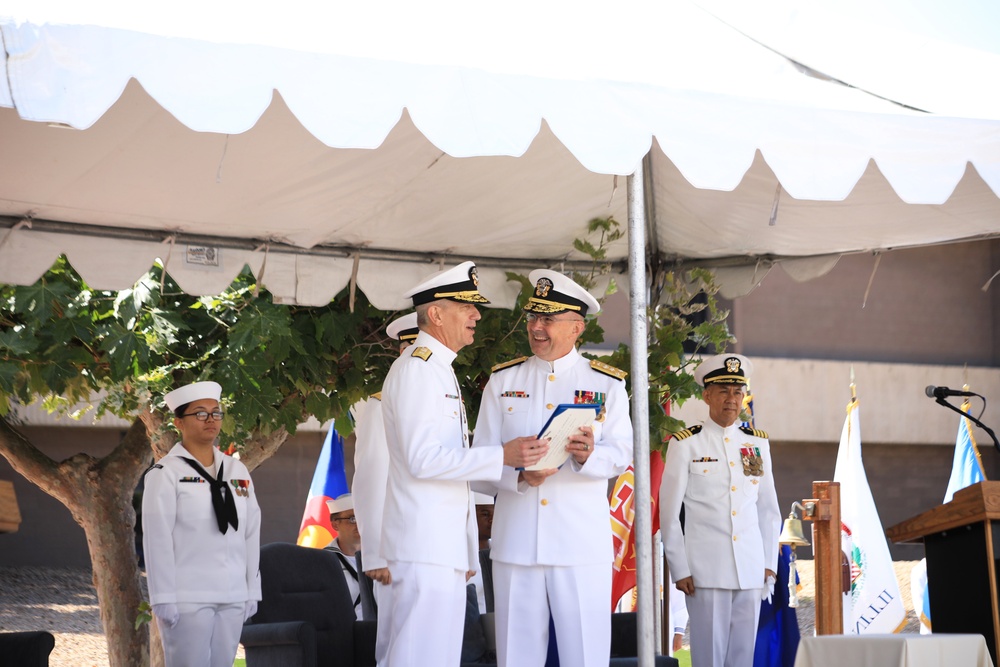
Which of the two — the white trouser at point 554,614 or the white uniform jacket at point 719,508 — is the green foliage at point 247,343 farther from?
the white trouser at point 554,614

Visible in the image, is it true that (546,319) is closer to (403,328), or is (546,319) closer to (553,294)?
(553,294)

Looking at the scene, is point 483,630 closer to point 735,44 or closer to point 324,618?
point 324,618

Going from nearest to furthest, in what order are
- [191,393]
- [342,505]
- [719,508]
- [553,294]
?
[553,294]
[191,393]
[719,508]
[342,505]

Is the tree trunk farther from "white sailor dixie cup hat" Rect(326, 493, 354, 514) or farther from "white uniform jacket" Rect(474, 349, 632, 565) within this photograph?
"white uniform jacket" Rect(474, 349, 632, 565)

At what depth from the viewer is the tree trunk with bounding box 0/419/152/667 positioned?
23.8 ft

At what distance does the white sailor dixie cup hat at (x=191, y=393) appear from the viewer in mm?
5746

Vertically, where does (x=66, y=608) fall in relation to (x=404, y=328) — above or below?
below

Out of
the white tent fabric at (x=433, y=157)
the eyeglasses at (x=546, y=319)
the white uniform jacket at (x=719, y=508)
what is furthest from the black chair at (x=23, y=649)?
the white uniform jacket at (x=719, y=508)

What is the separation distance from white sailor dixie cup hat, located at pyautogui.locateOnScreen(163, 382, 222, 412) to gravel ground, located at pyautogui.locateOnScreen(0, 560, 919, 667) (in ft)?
24.4

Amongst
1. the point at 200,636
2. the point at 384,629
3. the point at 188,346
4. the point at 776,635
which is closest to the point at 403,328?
the point at 188,346

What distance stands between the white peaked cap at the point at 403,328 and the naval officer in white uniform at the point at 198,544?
93cm

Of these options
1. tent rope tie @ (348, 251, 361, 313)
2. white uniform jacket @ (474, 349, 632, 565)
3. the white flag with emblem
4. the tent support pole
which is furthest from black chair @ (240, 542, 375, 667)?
the white flag with emblem

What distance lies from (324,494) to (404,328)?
192 inches

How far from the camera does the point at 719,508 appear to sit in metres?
6.13
